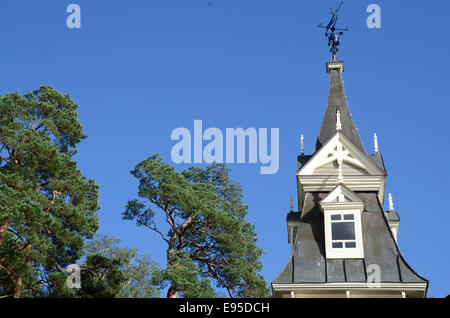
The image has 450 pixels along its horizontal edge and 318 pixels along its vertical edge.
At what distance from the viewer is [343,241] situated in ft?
65.2

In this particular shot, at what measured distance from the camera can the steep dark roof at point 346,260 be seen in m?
19.0

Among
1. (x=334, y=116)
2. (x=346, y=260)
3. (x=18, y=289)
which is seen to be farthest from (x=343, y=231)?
(x=18, y=289)

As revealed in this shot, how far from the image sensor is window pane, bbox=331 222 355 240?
19984mm

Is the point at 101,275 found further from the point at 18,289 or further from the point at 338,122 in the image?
the point at 338,122

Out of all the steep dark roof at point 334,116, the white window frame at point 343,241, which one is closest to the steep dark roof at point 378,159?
the steep dark roof at point 334,116

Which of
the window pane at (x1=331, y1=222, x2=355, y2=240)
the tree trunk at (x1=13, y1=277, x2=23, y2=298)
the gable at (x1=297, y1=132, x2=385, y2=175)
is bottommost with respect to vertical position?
the tree trunk at (x1=13, y1=277, x2=23, y2=298)

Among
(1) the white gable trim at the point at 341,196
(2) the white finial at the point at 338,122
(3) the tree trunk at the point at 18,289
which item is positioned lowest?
(3) the tree trunk at the point at 18,289

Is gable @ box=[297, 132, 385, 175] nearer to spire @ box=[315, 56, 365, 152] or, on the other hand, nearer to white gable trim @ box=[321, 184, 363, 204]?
spire @ box=[315, 56, 365, 152]

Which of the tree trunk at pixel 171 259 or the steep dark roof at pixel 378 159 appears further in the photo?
the tree trunk at pixel 171 259

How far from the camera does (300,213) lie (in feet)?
74.0

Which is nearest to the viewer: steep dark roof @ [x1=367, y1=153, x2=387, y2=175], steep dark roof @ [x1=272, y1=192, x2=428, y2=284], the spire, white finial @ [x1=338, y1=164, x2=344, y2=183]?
steep dark roof @ [x1=272, y1=192, x2=428, y2=284]

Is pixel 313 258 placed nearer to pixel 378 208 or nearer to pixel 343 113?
pixel 378 208

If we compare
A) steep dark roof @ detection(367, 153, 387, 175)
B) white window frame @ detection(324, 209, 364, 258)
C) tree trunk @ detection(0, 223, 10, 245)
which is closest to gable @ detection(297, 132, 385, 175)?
steep dark roof @ detection(367, 153, 387, 175)

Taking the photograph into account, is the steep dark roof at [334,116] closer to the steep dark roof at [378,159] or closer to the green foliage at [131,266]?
the steep dark roof at [378,159]
